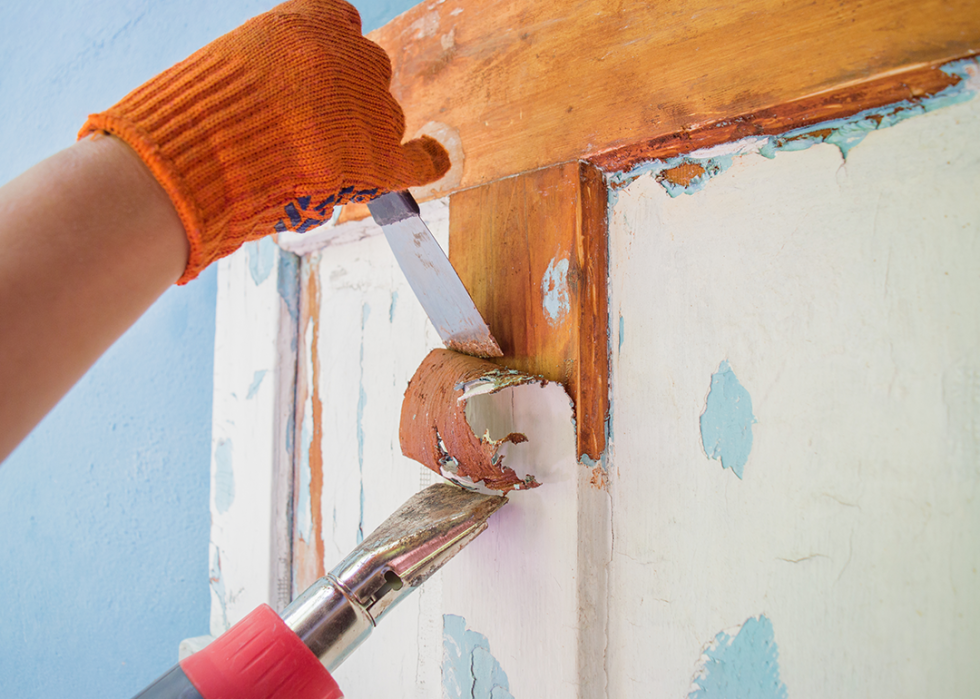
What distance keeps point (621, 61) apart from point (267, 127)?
11.2 inches

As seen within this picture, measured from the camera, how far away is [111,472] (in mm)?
1018

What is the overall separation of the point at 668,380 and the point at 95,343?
40 centimetres

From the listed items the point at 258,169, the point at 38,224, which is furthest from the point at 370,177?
the point at 38,224

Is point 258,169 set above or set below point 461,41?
below

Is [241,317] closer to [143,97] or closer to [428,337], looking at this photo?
[428,337]

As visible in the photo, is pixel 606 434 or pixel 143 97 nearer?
pixel 143 97

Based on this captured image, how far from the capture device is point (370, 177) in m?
0.41

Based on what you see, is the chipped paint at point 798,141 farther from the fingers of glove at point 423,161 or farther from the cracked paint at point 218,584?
the cracked paint at point 218,584

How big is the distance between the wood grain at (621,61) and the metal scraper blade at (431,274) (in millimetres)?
95

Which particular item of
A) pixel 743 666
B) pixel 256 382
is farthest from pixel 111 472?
pixel 743 666

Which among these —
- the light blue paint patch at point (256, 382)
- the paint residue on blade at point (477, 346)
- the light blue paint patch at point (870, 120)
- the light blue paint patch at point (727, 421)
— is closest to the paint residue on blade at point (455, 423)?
the paint residue on blade at point (477, 346)

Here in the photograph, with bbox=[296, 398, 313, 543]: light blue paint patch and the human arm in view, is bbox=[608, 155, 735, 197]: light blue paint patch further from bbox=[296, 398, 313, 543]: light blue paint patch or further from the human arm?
bbox=[296, 398, 313, 543]: light blue paint patch

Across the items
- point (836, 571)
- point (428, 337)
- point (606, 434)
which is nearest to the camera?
point (836, 571)

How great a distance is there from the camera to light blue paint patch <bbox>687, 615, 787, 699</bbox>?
39cm
